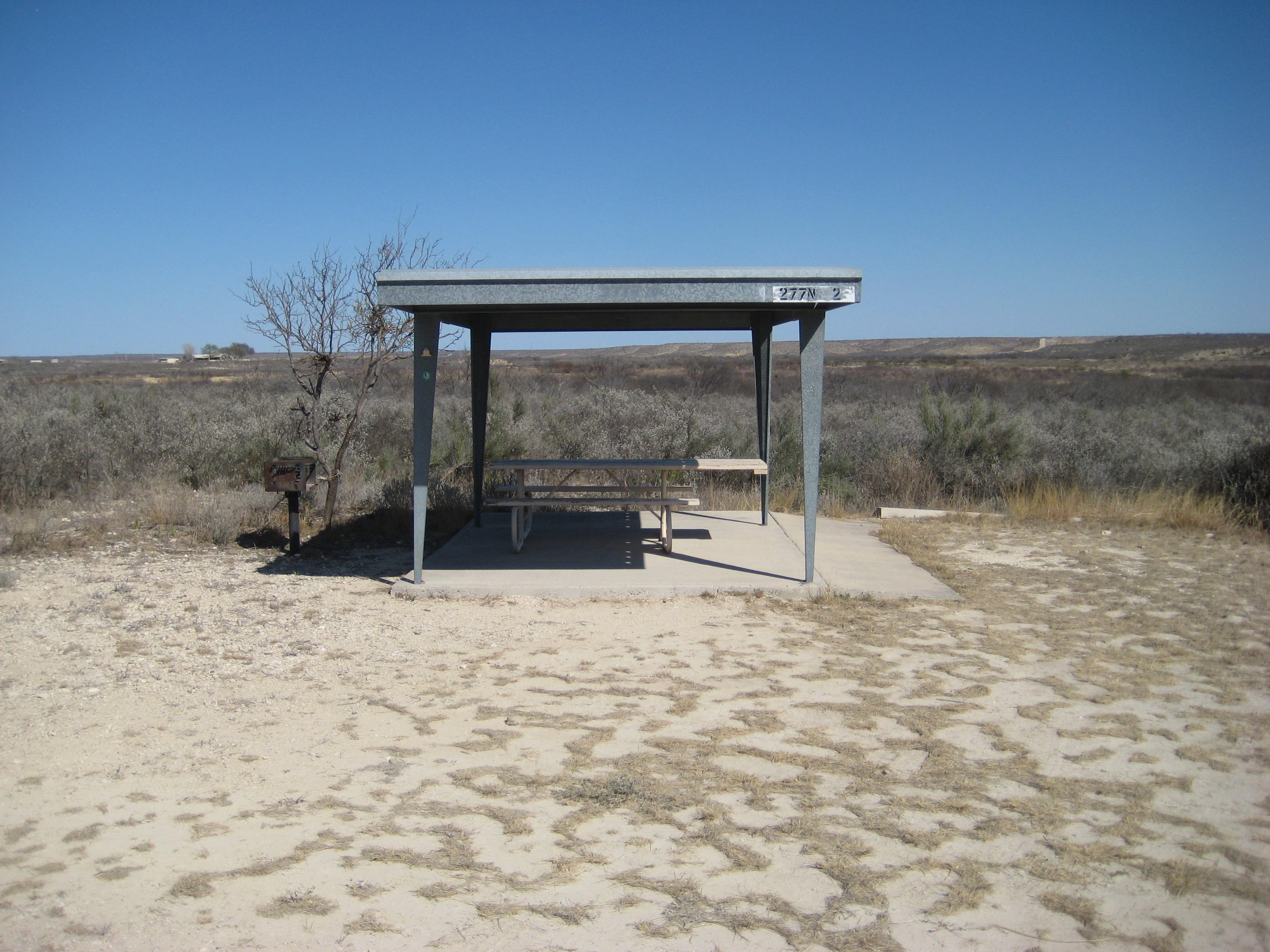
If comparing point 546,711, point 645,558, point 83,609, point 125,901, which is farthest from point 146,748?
point 645,558

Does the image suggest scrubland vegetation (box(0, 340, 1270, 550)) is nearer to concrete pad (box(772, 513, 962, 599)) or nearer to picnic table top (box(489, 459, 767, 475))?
concrete pad (box(772, 513, 962, 599))

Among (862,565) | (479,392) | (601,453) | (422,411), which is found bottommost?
(862,565)

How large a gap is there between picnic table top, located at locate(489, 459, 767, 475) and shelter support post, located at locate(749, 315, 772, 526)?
1.00m

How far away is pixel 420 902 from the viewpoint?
3.22 m

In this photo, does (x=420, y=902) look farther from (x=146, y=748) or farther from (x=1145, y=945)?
(x=1145, y=945)

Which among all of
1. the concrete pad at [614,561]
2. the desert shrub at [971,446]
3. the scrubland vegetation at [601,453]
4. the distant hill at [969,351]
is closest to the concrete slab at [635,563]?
the concrete pad at [614,561]

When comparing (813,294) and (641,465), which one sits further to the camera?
(641,465)

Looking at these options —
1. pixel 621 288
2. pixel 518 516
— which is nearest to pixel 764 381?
pixel 518 516

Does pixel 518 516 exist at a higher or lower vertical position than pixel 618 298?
lower

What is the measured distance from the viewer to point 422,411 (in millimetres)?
7473

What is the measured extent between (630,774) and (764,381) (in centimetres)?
687

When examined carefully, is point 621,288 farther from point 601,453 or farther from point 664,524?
point 601,453

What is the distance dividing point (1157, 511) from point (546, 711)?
8.95 metres

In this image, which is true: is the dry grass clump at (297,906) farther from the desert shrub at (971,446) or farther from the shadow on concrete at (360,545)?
the desert shrub at (971,446)
